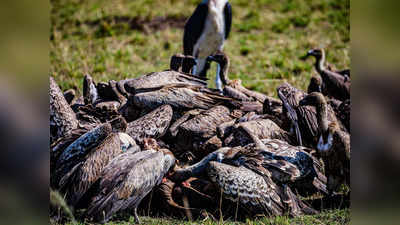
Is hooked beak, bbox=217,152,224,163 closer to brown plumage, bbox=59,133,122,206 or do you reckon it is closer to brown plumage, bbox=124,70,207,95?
brown plumage, bbox=59,133,122,206

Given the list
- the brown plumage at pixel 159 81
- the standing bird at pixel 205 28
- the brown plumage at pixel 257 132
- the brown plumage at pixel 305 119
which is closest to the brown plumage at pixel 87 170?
the brown plumage at pixel 159 81

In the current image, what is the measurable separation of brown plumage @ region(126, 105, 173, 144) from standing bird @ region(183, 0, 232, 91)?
10.1ft

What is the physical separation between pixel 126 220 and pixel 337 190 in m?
1.85

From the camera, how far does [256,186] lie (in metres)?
3.61

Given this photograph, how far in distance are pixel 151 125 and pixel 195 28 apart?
3.77 meters

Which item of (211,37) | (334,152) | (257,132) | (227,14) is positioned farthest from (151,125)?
(227,14)

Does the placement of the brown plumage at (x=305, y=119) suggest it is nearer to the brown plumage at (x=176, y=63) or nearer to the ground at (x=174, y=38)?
the brown plumage at (x=176, y=63)

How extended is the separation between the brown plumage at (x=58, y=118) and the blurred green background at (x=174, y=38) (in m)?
2.57

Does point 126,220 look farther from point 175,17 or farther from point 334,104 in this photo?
point 175,17

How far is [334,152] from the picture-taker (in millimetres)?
3850

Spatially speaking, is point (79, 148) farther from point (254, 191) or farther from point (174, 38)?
point (174, 38)

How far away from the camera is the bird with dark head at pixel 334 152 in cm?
378
